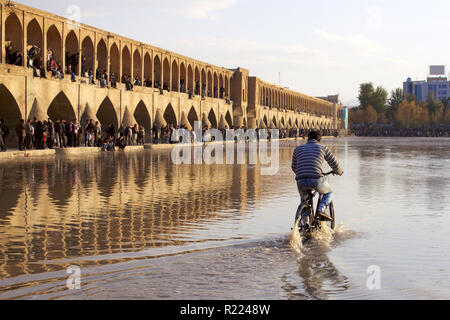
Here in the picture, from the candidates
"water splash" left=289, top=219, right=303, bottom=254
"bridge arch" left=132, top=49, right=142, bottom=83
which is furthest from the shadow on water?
"bridge arch" left=132, top=49, right=142, bottom=83

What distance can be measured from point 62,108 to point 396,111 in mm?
121821

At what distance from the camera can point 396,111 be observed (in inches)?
5773

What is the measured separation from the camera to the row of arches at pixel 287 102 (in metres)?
83.0

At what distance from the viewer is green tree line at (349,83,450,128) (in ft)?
447

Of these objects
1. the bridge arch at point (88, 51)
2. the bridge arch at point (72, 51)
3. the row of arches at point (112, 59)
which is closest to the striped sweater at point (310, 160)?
the row of arches at point (112, 59)

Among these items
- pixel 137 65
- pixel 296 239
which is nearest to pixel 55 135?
pixel 137 65

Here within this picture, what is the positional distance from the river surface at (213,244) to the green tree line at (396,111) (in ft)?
419

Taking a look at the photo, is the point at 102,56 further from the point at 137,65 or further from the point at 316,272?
the point at 316,272

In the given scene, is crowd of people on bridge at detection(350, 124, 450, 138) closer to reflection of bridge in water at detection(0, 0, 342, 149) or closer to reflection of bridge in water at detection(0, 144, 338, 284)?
reflection of bridge in water at detection(0, 0, 342, 149)

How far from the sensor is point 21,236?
7387 mm
